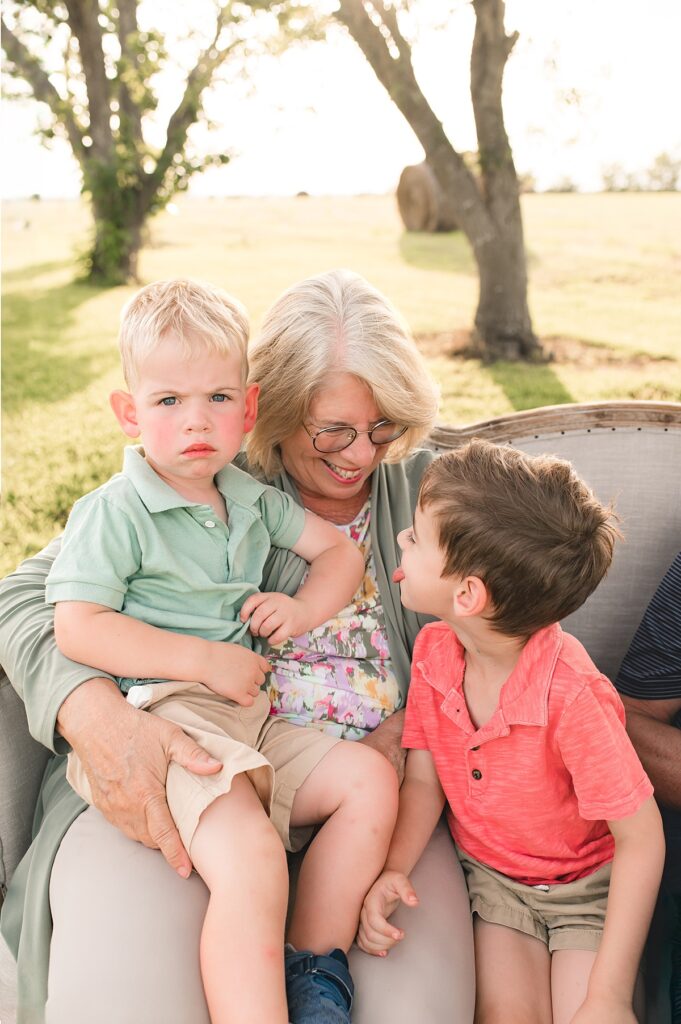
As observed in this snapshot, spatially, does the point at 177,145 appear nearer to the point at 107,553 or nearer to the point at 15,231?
the point at 15,231

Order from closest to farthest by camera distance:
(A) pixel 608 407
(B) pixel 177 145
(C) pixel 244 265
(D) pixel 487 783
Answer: (D) pixel 487 783 → (A) pixel 608 407 → (B) pixel 177 145 → (C) pixel 244 265

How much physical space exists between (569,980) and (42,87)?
905 centimetres

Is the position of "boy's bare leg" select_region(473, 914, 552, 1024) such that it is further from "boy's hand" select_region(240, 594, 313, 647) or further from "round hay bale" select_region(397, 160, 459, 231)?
"round hay bale" select_region(397, 160, 459, 231)

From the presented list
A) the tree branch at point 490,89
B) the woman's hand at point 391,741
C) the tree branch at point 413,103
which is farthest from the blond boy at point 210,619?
the tree branch at point 490,89

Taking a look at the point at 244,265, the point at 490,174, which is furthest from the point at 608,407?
the point at 244,265

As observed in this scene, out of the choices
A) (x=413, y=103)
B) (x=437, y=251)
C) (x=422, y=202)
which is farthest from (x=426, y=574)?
(x=422, y=202)

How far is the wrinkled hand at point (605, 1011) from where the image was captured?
1.45 m

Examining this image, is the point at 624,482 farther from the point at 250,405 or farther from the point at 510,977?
the point at 510,977

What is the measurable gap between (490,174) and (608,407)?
4269mm

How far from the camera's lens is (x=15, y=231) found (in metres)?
12.5

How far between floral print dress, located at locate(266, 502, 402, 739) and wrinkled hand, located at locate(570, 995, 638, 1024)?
68cm

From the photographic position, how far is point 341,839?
5.46 ft

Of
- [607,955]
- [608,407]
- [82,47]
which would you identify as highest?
[82,47]

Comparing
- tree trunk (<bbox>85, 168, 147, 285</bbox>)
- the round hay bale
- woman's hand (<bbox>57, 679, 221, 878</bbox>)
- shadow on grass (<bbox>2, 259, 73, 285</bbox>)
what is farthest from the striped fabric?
the round hay bale
